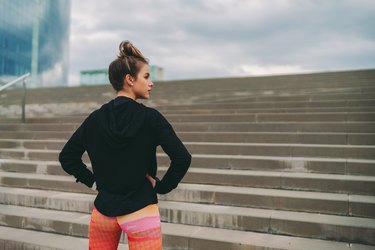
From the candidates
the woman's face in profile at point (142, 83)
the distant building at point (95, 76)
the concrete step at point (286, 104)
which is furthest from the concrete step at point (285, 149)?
the distant building at point (95, 76)

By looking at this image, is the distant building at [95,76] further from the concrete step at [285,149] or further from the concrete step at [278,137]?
the concrete step at [285,149]

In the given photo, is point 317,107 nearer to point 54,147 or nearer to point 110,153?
point 54,147

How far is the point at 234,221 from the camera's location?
3.68 meters

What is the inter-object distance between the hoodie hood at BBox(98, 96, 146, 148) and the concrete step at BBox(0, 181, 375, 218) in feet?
8.73

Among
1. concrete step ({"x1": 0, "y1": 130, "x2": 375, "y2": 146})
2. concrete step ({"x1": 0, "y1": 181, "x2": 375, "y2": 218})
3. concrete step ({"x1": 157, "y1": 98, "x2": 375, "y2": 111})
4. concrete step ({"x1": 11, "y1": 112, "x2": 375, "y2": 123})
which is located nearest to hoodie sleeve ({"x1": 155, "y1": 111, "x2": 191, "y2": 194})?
concrete step ({"x1": 0, "y1": 181, "x2": 375, "y2": 218})

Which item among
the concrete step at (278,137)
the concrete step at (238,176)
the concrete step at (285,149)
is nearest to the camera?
the concrete step at (238,176)

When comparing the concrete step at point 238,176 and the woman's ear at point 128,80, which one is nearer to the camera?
the woman's ear at point 128,80

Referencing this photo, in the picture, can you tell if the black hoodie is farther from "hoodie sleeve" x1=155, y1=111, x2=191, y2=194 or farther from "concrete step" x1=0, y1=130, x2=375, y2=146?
"concrete step" x1=0, y1=130, x2=375, y2=146

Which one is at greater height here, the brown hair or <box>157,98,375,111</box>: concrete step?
<box>157,98,375,111</box>: concrete step

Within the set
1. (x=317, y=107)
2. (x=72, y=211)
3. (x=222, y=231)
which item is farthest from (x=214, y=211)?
(x=317, y=107)

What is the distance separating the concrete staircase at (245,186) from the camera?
11.3 feet

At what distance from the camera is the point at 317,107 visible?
7.18 meters

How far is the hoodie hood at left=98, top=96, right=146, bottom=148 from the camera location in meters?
1.58

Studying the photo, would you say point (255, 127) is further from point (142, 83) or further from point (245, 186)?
point (142, 83)
